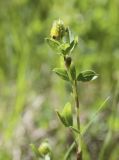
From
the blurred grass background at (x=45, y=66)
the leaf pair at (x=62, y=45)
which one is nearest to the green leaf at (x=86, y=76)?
the leaf pair at (x=62, y=45)

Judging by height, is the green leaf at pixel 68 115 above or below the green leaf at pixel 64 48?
below

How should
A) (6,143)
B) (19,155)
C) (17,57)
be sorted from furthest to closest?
(17,57) < (6,143) < (19,155)

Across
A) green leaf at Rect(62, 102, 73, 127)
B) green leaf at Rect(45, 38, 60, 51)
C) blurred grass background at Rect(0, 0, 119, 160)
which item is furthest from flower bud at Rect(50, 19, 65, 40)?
blurred grass background at Rect(0, 0, 119, 160)

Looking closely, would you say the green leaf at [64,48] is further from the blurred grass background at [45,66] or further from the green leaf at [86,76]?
the blurred grass background at [45,66]

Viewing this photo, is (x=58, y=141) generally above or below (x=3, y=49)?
below

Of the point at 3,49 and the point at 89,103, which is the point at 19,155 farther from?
the point at 3,49

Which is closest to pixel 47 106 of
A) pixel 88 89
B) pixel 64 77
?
pixel 88 89

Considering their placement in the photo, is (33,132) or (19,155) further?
(33,132)

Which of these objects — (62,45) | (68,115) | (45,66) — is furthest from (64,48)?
(45,66)
